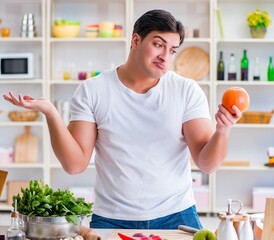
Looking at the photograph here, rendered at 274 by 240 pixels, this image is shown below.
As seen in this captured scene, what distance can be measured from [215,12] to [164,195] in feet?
13.6

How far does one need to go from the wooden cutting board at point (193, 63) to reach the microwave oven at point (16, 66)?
4.68 feet

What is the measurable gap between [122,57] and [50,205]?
4.58 meters

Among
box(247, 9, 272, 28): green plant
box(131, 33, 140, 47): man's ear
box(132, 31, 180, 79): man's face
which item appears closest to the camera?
box(132, 31, 180, 79): man's face

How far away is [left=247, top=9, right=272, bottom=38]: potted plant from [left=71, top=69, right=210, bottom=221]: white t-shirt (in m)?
3.92

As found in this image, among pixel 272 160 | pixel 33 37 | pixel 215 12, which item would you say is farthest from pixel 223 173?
pixel 33 37

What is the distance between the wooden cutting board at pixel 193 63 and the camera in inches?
260

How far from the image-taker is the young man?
8.21ft

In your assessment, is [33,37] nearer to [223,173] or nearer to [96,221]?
[223,173]

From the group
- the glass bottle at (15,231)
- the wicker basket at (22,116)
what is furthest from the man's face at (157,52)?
the wicker basket at (22,116)

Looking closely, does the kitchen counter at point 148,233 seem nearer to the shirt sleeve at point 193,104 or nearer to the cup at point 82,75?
the shirt sleeve at point 193,104

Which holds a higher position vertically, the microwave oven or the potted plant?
the potted plant

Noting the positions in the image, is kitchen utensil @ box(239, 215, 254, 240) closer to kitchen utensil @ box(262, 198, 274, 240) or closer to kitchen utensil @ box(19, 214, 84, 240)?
kitchen utensil @ box(262, 198, 274, 240)

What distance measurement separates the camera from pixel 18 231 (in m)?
2.12

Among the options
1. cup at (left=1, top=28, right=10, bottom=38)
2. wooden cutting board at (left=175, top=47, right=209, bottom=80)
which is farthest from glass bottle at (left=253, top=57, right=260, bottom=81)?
cup at (left=1, top=28, right=10, bottom=38)
